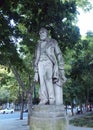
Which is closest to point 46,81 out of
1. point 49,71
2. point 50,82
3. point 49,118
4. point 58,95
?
point 50,82

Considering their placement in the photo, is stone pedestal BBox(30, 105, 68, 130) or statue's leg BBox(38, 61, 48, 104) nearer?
stone pedestal BBox(30, 105, 68, 130)

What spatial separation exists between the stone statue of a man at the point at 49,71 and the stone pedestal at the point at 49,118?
255 millimetres

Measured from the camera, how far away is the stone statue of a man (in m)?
9.74

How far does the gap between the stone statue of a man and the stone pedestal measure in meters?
0.26


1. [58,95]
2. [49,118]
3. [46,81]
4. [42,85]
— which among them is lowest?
[49,118]

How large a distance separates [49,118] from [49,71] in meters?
1.38

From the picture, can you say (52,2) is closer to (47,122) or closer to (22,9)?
(22,9)

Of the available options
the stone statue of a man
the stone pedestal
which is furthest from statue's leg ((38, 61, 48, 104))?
the stone pedestal

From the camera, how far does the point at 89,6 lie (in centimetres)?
1973

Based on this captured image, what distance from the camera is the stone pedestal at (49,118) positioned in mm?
9273

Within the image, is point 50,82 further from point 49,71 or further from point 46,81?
point 49,71

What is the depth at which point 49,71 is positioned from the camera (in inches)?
390

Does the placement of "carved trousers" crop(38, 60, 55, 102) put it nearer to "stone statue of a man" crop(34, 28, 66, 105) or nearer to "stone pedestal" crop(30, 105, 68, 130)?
"stone statue of a man" crop(34, 28, 66, 105)

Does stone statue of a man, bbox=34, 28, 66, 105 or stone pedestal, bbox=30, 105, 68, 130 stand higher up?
stone statue of a man, bbox=34, 28, 66, 105
